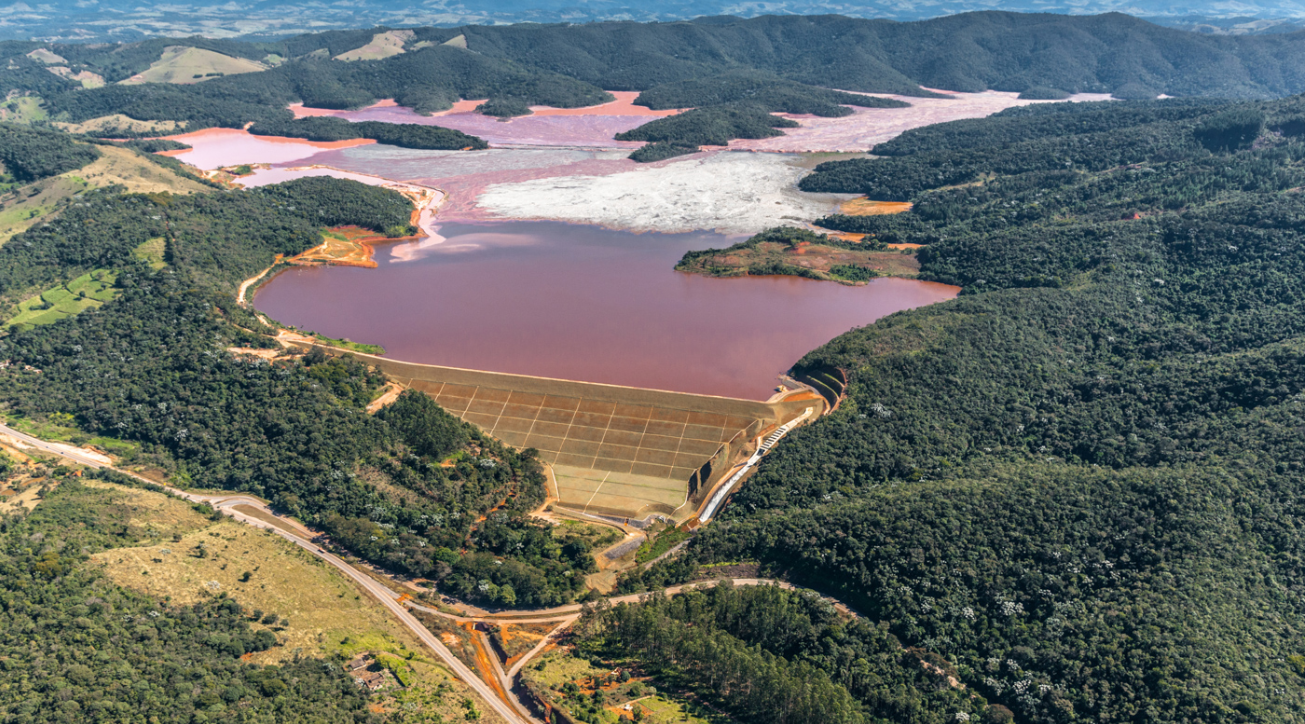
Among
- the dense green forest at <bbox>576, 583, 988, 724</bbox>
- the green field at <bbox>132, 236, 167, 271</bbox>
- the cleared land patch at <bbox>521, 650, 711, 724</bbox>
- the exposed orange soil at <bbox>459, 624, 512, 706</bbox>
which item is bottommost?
the exposed orange soil at <bbox>459, 624, 512, 706</bbox>

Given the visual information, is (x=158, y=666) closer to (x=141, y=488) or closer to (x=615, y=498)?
(x=141, y=488)

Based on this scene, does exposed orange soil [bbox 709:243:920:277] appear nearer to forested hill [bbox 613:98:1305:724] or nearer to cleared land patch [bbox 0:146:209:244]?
forested hill [bbox 613:98:1305:724]

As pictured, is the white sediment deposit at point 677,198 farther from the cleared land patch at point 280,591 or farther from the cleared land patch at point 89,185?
the cleared land patch at point 280,591

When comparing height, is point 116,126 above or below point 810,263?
above

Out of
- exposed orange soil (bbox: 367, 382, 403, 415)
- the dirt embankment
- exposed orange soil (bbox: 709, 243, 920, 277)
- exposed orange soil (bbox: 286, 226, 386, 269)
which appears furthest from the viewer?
exposed orange soil (bbox: 286, 226, 386, 269)

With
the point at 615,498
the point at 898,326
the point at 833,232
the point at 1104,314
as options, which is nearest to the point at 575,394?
the point at 615,498

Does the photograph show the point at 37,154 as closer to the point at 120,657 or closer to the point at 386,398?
the point at 386,398

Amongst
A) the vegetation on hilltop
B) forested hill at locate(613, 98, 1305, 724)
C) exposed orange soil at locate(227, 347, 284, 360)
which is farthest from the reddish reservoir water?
the vegetation on hilltop

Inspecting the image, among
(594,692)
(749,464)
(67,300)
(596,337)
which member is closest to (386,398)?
(596,337)
